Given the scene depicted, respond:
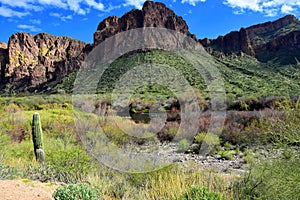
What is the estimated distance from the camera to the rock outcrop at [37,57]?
381 feet

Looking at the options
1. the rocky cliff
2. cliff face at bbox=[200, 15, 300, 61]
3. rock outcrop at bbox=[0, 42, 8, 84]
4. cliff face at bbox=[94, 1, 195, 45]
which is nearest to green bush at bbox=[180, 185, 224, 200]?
cliff face at bbox=[200, 15, 300, 61]

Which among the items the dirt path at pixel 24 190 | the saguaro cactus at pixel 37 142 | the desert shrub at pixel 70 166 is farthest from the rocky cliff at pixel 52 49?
the dirt path at pixel 24 190

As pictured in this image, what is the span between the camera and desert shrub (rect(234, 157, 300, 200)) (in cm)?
340

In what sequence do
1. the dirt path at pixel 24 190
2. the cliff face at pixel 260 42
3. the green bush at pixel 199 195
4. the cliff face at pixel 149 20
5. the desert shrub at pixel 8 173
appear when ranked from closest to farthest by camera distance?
the green bush at pixel 199 195 < the dirt path at pixel 24 190 < the desert shrub at pixel 8 173 < the cliff face at pixel 260 42 < the cliff face at pixel 149 20

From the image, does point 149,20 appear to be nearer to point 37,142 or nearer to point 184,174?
point 37,142

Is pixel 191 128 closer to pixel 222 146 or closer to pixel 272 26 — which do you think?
pixel 222 146

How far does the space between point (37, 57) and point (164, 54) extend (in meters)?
115

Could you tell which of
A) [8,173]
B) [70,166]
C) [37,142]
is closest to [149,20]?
[37,142]

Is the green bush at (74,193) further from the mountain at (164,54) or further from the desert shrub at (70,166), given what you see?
the mountain at (164,54)

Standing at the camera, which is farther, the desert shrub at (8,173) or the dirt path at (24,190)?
the desert shrub at (8,173)

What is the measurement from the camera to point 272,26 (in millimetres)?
127000

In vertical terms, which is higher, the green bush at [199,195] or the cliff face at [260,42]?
the cliff face at [260,42]

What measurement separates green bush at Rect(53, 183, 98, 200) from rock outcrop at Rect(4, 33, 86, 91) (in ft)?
333

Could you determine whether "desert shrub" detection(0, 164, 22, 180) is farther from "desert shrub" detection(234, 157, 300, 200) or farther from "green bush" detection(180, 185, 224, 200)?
"desert shrub" detection(234, 157, 300, 200)
